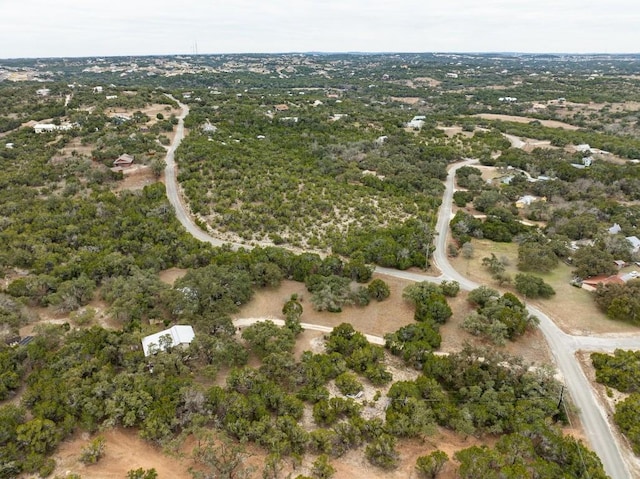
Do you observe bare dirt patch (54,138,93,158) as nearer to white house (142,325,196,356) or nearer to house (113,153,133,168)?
house (113,153,133,168)

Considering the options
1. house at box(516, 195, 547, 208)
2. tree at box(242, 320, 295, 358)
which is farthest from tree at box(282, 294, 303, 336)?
house at box(516, 195, 547, 208)

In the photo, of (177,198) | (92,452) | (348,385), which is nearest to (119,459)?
(92,452)

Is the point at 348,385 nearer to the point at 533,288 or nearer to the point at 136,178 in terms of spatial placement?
the point at 533,288

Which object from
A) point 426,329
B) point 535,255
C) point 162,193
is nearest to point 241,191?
point 162,193

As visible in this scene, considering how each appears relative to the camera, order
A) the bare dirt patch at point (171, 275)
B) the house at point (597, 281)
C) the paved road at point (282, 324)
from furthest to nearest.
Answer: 1. the bare dirt patch at point (171, 275)
2. the house at point (597, 281)
3. the paved road at point (282, 324)

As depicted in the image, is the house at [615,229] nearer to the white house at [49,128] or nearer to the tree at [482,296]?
the tree at [482,296]

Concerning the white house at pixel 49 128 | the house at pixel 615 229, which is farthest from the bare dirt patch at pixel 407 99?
the white house at pixel 49 128

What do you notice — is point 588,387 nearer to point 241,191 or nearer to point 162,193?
point 241,191
